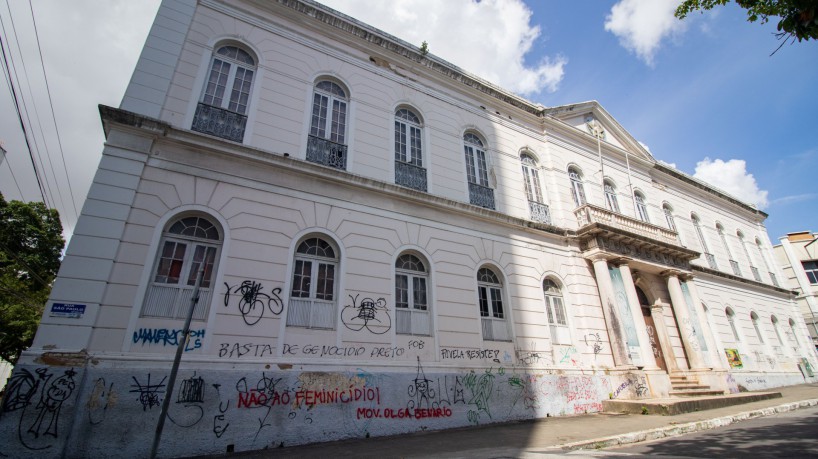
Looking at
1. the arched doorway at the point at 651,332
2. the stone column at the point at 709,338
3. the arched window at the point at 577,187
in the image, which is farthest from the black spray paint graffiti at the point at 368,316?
the stone column at the point at 709,338

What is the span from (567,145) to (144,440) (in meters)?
15.8

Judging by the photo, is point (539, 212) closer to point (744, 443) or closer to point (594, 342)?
point (594, 342)

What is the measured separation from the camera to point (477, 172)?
12.3 metres

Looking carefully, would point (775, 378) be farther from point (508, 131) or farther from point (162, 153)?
point (162, 153)

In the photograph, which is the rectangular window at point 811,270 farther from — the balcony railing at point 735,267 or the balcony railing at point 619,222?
the balcony railing at point 619,222

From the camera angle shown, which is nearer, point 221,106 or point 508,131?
point 221,106

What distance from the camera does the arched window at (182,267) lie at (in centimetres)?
677

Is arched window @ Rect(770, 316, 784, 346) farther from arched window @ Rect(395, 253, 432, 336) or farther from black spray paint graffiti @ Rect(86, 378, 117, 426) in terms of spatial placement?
Answer: black spray paint graffiti @ Rect(86, 378, 117, 426)

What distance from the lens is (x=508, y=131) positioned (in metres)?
13.8

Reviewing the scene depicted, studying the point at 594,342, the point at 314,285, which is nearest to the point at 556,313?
the point at 594,342

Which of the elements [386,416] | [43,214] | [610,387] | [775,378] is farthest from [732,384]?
[43,214]

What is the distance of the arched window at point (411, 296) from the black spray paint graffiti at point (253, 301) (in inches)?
110

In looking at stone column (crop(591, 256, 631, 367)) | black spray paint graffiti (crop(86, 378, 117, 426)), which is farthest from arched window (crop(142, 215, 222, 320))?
stone column (crop(591, 256, 631, 367))

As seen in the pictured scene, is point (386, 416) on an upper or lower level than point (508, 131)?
lower
